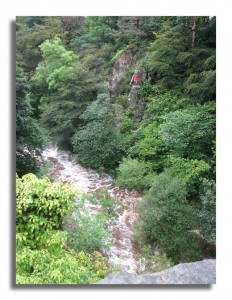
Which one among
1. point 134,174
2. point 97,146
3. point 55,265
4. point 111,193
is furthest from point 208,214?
point 55,265

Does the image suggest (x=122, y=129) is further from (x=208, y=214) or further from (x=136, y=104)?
(x=208, y=214)

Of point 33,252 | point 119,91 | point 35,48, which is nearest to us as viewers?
point 33,252

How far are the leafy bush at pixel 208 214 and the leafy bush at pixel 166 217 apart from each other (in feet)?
0.43

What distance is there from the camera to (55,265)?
392 cm

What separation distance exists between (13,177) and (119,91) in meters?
1.89

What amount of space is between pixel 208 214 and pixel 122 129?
1626 millimetres

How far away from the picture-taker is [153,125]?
4727 millimetres

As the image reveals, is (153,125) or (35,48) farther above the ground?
(35,48)

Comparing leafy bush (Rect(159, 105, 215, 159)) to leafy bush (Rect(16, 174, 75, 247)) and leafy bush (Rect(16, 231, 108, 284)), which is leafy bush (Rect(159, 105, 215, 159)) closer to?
leafy bush (Rect(16, 174, 75, 247))

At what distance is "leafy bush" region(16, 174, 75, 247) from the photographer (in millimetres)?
3832

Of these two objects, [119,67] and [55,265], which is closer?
[55,265]

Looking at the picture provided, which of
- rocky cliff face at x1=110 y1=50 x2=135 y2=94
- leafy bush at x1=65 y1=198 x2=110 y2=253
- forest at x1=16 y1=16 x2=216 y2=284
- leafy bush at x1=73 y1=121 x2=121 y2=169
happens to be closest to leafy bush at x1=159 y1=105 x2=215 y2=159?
forest at x1=16 y1=16 x2=216 y2=284
